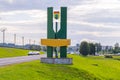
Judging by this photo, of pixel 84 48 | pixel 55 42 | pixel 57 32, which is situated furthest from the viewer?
pixel 84 48

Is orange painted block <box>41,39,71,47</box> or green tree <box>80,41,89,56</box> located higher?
orange painted block <box>41,39,71,47</box>

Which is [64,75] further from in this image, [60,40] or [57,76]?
[60,40]

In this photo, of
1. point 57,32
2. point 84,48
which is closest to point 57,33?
point 57,32

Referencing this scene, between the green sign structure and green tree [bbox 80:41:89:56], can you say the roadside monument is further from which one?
green tree [bbox 80:41:89:56]

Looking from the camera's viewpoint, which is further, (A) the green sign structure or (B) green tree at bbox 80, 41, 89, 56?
(B) green tree at bbox 80, 41, 89, 56

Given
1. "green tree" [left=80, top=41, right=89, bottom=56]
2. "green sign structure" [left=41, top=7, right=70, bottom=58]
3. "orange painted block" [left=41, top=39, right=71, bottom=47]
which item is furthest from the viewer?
"green tree" [left=80, top=41, right=89, bottom=56]

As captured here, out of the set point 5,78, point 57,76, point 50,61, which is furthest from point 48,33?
point 5,78

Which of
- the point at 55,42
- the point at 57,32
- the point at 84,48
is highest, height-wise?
the point at 57,32

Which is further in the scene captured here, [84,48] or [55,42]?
[84,48]

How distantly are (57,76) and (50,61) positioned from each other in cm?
962

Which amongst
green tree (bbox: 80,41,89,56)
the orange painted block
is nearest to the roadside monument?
the orange painted block

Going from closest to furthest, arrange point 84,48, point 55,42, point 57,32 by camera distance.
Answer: point 55,42 → point 57,32 → point 84,48

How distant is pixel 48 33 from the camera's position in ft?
149

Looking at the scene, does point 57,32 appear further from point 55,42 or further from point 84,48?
point 84,48
